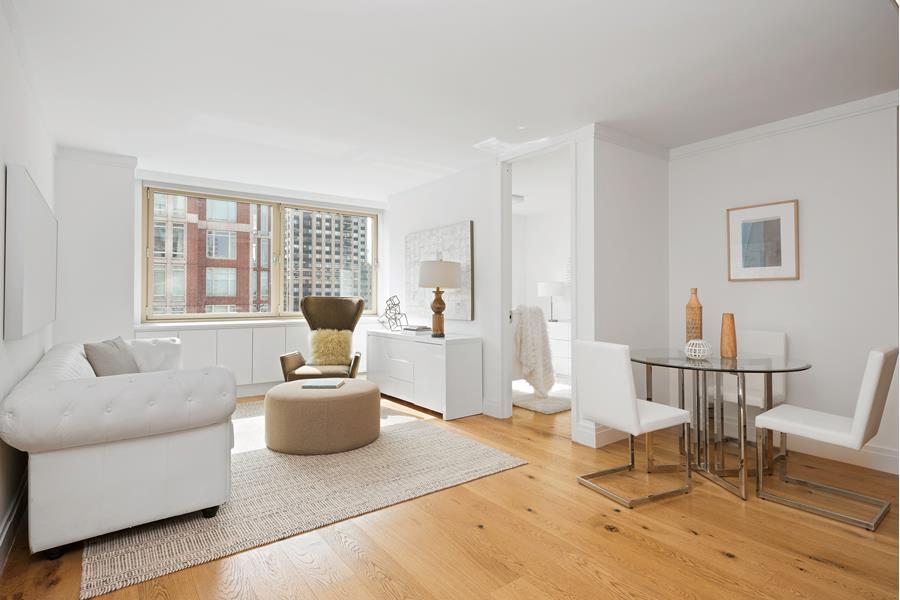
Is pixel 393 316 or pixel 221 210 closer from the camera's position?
pixel 221 210

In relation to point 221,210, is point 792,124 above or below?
above

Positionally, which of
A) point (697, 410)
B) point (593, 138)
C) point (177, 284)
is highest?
point (593, 138)

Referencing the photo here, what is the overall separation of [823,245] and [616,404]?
2.03m

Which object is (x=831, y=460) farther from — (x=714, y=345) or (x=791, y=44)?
(x=791, y=44)

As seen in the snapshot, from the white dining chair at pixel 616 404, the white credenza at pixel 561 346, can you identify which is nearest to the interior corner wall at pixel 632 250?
the white dining chair at pixel 616 404

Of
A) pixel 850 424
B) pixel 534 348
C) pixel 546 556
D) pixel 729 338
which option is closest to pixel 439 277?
pixel 534 348

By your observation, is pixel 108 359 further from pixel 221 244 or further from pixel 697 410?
pixel 697 410

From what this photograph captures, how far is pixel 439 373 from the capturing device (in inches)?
172

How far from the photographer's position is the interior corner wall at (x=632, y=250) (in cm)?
370

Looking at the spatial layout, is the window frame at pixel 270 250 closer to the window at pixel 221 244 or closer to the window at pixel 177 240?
the window at pixel 177 240

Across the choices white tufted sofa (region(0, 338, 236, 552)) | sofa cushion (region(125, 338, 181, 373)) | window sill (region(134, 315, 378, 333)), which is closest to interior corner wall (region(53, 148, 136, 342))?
window sill (region(134, 315, 378, 333))

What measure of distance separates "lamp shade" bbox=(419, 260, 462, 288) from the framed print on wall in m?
2.35

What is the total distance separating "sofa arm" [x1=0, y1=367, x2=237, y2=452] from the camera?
6.19 ft

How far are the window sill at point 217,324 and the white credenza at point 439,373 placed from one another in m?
1.40
